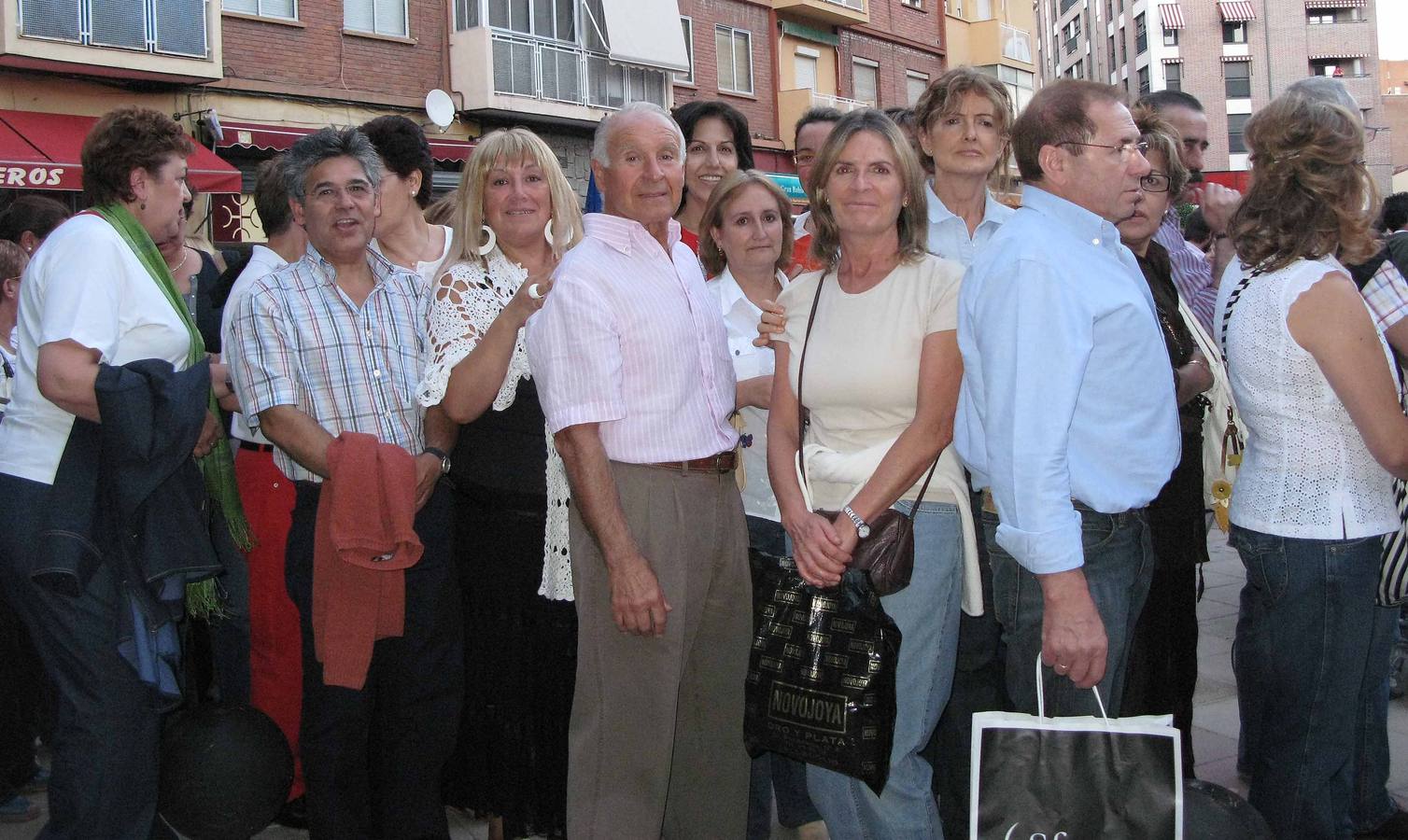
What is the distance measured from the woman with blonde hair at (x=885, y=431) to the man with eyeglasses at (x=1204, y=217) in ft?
5.41

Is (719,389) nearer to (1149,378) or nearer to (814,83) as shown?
(1149,378)

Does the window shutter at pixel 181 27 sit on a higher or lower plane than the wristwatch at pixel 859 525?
higher

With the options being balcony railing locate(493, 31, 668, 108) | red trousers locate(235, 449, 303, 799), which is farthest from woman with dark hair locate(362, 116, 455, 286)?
balcony railing locate(493, 31, 668, 108)

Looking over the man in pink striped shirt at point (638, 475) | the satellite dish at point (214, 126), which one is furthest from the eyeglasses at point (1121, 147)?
the satellite dish at point (214, 126)

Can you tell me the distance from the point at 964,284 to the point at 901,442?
40 centimetres

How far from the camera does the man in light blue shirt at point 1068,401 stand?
246cm

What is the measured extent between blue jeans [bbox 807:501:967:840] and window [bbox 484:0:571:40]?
16.9 m

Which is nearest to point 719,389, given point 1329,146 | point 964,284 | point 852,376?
point 852,376

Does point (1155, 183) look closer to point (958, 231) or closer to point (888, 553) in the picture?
point (958, 231)

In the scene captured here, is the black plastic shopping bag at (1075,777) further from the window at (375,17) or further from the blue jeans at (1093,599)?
the window at (375,17)

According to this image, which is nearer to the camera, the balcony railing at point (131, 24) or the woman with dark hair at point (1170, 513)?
the woman with dark hair at point (1170, 513)

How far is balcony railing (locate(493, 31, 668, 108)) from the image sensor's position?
18094 mm

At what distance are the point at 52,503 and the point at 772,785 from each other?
7.82 ft

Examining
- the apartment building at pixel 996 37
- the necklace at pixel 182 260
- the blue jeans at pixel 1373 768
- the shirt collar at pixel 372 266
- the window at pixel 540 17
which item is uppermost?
the apartment building at pixel 996 37
